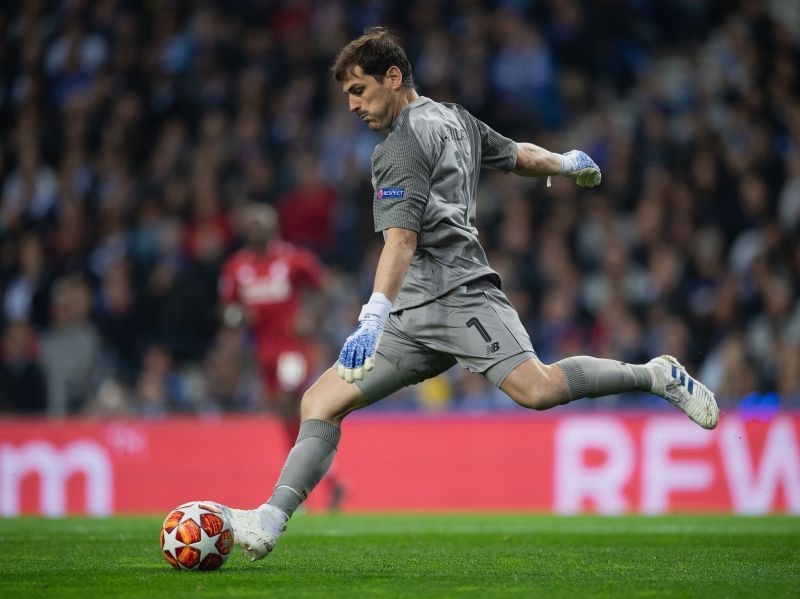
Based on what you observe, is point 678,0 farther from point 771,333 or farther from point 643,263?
point 771,333

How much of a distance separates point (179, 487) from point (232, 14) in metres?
7.32

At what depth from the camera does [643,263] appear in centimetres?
1315

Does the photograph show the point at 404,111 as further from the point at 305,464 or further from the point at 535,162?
the point at 305,464

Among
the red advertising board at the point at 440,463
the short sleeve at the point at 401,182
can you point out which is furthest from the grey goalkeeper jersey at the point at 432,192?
the red advertising board at the point at 440,463

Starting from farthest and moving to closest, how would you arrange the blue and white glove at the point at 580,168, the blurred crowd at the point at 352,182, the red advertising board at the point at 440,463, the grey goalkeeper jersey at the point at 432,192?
the blurred crowd at the point at 352,182, the red advertising board at the point at 440,463, the blue and white glove at the point at 580,168, the grey goalkeeper jersey at the point at 432,192

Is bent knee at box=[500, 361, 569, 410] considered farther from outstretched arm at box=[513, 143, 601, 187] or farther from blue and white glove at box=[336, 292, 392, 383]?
outstretched arm at box=[513, 143, 601, 187]

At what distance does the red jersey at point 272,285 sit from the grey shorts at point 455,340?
17.5ft

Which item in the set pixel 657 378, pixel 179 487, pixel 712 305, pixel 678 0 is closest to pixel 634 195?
pixel 712 305

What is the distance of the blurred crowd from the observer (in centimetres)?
1285

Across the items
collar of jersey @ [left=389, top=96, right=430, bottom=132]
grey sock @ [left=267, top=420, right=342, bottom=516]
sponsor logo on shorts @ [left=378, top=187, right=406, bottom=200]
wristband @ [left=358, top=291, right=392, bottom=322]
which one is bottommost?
grey sock @ [left=267, top=420, right=342, bottom=516]

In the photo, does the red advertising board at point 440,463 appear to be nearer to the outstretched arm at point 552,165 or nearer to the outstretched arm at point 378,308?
the outstretched arm at point 552,165

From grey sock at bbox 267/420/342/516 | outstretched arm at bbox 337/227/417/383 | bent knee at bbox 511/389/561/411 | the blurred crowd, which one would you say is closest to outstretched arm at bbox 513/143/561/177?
outstretched arm at bbox 337/227/417/383

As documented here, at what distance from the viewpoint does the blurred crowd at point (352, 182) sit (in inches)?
506

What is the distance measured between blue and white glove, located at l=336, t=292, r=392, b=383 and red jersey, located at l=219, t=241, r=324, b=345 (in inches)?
233
